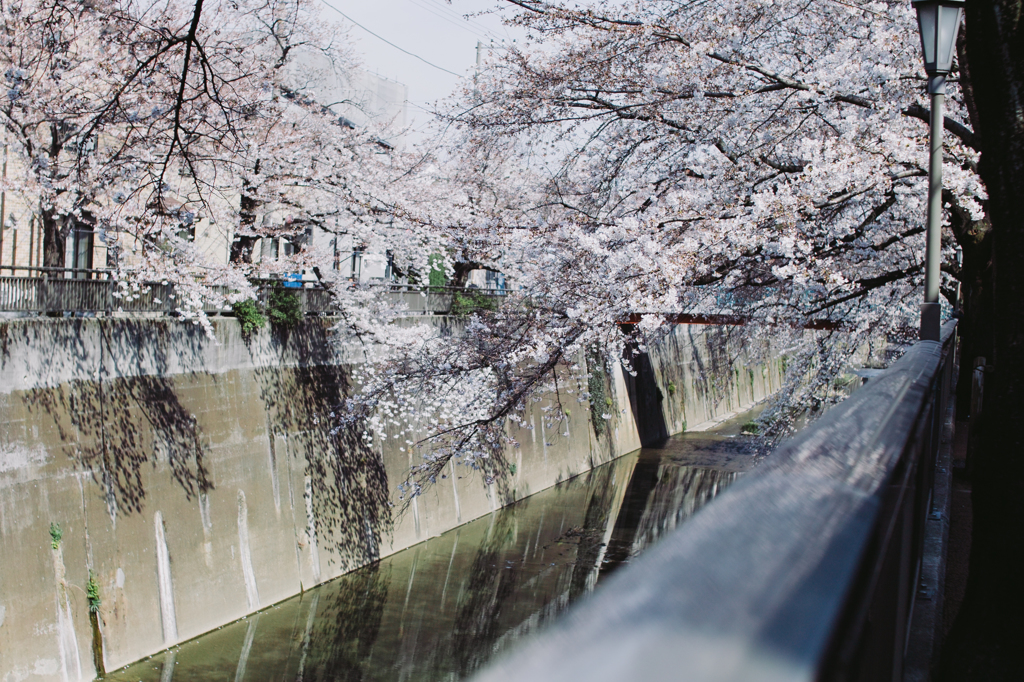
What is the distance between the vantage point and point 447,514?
59.6 ft

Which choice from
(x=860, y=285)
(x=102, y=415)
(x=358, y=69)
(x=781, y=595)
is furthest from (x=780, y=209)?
Result: (x=358, y=69)

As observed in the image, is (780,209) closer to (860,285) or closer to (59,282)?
(860,285)

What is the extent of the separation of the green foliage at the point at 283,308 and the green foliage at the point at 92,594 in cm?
550

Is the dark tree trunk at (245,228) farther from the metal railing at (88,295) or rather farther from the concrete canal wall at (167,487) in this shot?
the concrete canal wall at (167,487)

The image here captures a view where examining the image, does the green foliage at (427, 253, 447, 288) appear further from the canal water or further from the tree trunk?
the tree trunk

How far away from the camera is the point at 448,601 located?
14281mm

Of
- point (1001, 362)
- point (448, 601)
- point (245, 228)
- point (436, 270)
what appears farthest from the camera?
point (436, 270)

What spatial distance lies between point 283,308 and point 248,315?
3.07 ft

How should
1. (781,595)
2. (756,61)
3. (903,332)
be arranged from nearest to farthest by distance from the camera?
(781,595) < (756,61) < (903,332)

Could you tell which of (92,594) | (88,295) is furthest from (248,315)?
(92,594)

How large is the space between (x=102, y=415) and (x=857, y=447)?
12260 millimetres

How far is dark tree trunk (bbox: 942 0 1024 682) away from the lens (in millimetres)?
3604

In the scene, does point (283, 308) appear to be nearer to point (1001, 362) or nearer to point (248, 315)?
point (248, 315)

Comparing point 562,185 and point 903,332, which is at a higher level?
point 562,185
